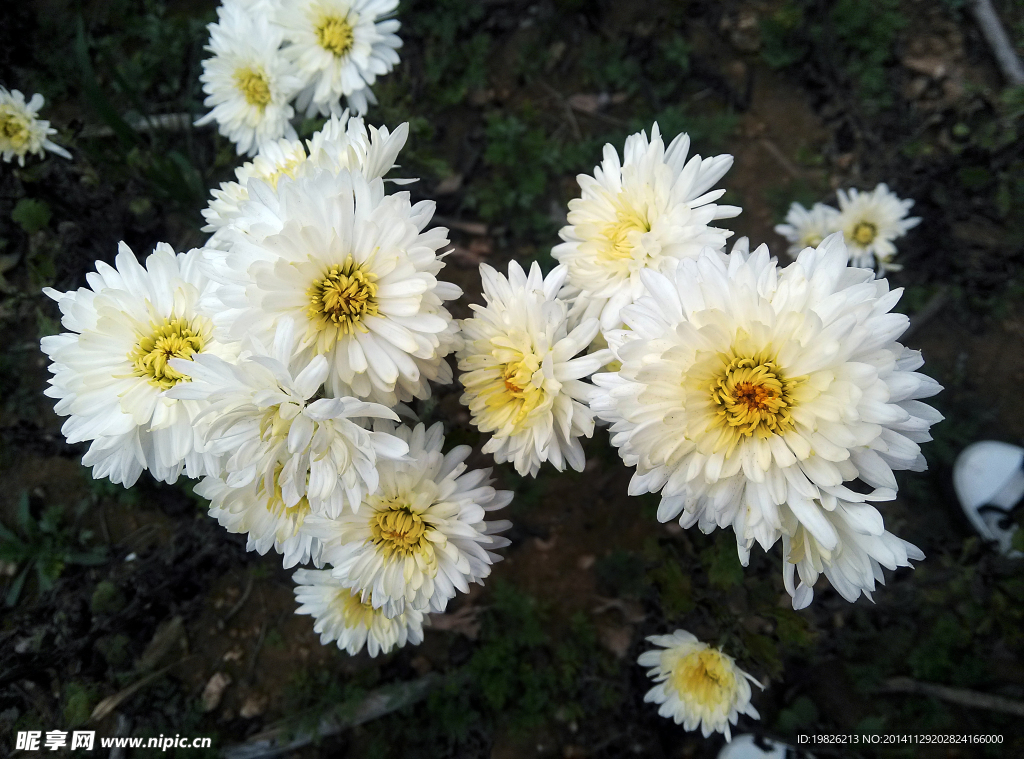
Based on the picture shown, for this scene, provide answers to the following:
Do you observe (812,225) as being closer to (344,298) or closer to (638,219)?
(638,219)

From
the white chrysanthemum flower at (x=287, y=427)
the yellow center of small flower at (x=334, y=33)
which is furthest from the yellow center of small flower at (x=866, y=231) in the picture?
the white chrysanthemum flower at (x=287, y=427)

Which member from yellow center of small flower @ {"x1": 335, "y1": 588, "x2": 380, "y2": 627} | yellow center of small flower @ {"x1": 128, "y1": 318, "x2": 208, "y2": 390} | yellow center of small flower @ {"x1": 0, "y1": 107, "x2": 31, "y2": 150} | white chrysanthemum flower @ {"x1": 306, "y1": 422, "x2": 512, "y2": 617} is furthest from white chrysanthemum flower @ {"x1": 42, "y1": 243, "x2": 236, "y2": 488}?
yellow center of small flower @ {"x1": 0, "y1": 107, "x2": 31, "y2": 150}

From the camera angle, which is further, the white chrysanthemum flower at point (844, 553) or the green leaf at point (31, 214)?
the green leaf at point (31, 214)

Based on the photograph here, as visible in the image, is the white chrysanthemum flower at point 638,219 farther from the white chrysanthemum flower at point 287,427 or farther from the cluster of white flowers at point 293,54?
the cluster of white flowers at point 293,54

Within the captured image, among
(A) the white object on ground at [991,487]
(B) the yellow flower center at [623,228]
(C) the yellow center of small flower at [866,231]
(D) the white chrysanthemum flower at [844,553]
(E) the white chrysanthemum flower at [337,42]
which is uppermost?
(E) the white chrysanthemum flower at [337,42]

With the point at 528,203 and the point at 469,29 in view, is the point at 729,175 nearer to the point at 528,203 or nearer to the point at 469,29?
the point at 528,203

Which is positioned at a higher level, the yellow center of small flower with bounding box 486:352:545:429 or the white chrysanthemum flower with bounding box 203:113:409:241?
the white chrysanthemum flower with bounding box 203:113:409:241

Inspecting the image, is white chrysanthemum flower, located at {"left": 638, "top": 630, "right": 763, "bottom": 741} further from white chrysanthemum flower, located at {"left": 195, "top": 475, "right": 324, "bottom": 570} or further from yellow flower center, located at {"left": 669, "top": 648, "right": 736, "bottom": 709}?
white chrysanthemum flower, located at {"left": 195, "top": 475, "right": 324, "bottom": 570}
